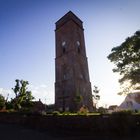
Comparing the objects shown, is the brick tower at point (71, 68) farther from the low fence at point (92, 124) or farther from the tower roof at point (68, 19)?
the low fence at point (92, 124)

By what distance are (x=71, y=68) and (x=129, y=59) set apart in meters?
20.7

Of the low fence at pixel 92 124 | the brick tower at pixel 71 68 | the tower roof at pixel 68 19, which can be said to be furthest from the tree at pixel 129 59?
the tower roof at pixel 68 19

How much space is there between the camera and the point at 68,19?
42938 millimetres

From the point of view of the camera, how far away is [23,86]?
45875 mm

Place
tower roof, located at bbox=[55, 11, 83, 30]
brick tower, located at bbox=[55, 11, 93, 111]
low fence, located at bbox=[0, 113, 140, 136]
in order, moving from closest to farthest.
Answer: low fence, located at bbox=[0, 113, 140, 136] < brick tower, located at bbox=[55, 11, 93, 111] < tower roof, located at bbox=[55, 11, 83, 30]

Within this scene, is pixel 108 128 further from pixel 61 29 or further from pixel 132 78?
pixel 61 29

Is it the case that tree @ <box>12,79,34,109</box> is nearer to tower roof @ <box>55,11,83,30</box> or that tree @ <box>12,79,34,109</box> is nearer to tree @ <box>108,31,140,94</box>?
tower roof @ <box>55,11,83,30</box>

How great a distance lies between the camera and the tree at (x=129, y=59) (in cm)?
1712

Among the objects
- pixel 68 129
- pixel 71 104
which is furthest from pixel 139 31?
pixel 71 104

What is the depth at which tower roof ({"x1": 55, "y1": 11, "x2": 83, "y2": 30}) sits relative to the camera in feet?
142

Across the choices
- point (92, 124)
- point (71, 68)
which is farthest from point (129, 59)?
point (71, 68)

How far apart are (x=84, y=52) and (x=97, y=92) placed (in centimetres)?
1380

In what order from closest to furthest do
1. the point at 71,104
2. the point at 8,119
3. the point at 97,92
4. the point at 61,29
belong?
1. the point at 8,119
2. the point at 71,104
3. the point at 61,29
4. the point at 97,92

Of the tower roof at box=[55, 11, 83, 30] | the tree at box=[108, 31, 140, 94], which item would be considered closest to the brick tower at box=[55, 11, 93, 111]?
the tower roof at box=[55, 11, 83, 30]
